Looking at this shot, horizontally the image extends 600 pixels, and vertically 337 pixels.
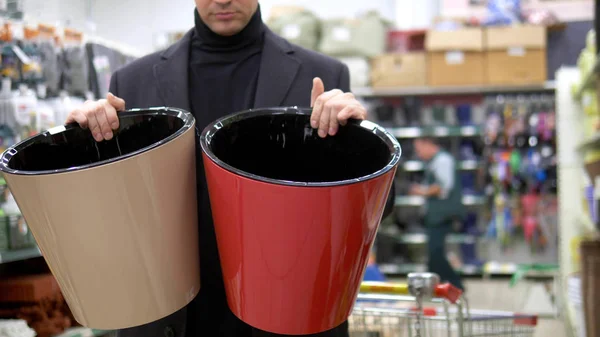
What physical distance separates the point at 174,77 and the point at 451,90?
644cm

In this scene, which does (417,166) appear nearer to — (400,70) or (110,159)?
(400,70)

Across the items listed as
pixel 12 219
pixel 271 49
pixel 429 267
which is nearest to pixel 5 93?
pixel 12 219

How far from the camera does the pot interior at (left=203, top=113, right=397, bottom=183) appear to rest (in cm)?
89

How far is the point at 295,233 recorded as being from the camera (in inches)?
28.8

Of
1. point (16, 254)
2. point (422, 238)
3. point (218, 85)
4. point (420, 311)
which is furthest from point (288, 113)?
point (422, 238)

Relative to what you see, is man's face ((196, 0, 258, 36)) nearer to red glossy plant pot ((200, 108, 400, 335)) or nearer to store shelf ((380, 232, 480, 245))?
red glossy plant pot ((200, 108, 400, 335))

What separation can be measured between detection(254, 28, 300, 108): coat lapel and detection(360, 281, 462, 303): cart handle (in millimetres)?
811

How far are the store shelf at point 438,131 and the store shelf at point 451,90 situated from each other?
43cm

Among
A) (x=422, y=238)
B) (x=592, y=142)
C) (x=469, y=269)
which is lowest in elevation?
(x=469, y=269)

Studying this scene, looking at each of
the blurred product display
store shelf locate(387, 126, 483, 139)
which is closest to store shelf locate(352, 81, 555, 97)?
store shelf locate(387, 126, 483, 139)

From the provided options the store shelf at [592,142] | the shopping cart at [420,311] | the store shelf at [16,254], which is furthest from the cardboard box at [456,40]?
the store shelf at [16,254]

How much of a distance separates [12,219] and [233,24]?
1628mm

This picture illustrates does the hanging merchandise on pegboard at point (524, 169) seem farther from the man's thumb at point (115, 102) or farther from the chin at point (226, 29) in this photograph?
the man's thumb at point (115, 102)

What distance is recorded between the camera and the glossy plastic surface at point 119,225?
2.36 ft
